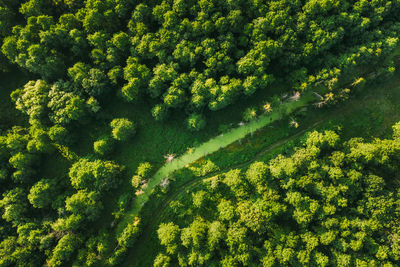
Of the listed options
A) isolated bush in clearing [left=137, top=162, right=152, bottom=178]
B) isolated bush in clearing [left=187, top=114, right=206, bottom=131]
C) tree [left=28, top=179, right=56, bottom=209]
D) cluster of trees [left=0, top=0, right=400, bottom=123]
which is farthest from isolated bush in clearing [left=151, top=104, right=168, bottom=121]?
tree [left=28, top=179, right=56, bottom=209]

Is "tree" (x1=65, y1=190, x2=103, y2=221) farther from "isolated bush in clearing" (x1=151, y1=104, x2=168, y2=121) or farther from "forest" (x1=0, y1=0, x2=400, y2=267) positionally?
"isolated bush in clearing" (x1=151, y1=104, x2=168, y2=121)

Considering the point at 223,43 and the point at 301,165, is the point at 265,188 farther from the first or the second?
the point at 223,43

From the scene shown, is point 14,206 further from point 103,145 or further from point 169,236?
point 169,236

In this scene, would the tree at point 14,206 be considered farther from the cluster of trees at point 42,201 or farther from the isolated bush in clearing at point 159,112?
the isolated bush in clearing at point 159,112

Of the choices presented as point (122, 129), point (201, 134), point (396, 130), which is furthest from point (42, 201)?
point (396, 130)

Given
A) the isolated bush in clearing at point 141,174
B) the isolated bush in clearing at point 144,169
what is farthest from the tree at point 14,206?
the isolated bush in clearing at point 144,169
